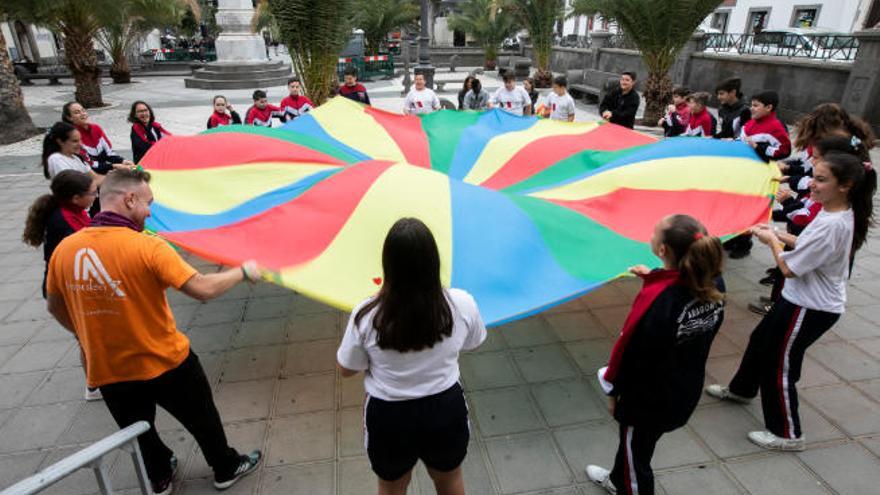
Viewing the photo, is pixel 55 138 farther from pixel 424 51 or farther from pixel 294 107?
pixel 424 51

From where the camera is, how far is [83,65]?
14.9 metres

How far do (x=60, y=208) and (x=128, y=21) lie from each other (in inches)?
820

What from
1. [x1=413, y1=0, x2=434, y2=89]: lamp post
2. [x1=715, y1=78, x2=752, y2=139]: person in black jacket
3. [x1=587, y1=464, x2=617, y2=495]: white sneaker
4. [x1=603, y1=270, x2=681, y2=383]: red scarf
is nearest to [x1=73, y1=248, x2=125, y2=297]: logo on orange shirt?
[x1=603, y1=270, x2=681, y2=383]: red scarf

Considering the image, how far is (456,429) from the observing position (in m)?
2.00

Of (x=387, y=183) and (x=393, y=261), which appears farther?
(x=387, y=183)

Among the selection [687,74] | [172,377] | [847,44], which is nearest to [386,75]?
[687,74]

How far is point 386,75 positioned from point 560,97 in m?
17.3

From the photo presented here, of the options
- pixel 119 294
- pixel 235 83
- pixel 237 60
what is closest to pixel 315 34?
pixel 119 294

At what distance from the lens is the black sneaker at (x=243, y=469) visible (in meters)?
2.81

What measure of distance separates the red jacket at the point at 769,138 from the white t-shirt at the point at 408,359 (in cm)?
364

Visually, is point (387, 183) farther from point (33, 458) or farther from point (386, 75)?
point (386, 75)

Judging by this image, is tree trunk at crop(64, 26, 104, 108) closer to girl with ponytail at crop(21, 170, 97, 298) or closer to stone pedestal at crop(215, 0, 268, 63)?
stone pedestal at crop(215, 0, 268, 63)

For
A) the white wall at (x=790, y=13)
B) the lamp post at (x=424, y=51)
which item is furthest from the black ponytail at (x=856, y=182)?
the white wall at (x=790, y=13)

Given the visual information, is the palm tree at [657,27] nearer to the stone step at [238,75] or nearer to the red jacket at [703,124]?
the red jacket at [703,124]
